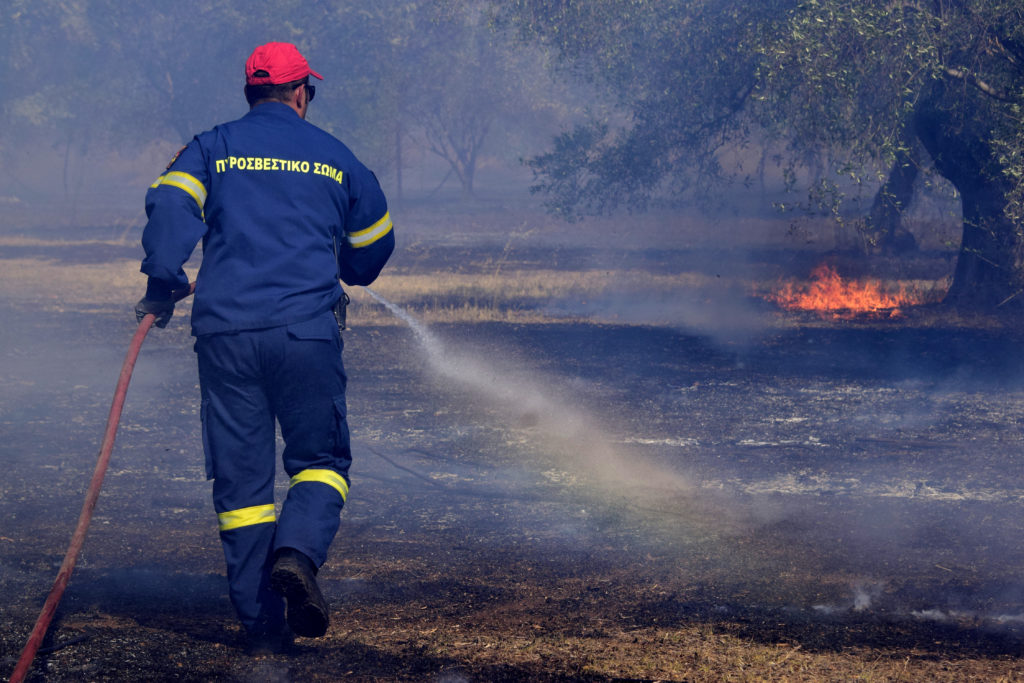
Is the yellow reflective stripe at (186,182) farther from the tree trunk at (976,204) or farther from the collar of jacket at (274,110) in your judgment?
the tree trunk at (976,204)

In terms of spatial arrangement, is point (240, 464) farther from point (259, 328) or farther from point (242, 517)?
point (259, 328)

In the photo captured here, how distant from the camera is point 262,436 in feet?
12.1

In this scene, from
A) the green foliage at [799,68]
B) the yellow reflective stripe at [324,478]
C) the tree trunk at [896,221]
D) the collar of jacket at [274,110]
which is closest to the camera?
the yellow reflective stripe at [324,478]

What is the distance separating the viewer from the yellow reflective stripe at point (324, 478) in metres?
3.71

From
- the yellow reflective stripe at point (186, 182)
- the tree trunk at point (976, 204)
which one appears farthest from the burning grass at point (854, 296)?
the yellow reflective stripe at point (186, 182)

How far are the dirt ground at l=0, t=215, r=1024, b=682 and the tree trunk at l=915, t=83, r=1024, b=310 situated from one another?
110 inches

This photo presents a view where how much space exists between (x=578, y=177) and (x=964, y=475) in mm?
16254

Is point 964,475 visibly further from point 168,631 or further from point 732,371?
point 168,631

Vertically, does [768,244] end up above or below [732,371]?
above

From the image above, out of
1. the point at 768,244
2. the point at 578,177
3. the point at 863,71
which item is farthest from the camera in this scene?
the point at 768,244

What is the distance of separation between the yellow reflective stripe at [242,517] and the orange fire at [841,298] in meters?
11.5

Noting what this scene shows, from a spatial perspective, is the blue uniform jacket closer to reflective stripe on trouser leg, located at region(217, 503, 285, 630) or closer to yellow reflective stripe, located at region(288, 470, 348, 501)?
yellow reflective stripe, located at region(288, 470, 348, 501)

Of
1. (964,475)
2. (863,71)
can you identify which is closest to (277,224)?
(964,475)

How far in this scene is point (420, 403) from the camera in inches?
332
